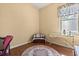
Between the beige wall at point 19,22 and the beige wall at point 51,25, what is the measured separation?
0.37 feet

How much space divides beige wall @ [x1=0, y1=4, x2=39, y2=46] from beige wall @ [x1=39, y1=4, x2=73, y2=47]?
0.11m

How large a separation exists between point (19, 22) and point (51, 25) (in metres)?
0.52

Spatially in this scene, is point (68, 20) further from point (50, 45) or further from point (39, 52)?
point (39, 52)

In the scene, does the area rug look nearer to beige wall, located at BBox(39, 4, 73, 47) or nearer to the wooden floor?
the wooden floor

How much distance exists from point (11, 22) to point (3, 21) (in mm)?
121

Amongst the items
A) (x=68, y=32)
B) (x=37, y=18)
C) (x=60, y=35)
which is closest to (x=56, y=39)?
(x=60, y=35)

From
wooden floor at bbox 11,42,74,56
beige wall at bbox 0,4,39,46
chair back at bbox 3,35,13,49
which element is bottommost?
wooden floor at bbox 11,42,74,56

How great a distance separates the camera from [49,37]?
200 centimetres

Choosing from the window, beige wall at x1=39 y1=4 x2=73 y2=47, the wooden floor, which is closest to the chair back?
the wooden floor

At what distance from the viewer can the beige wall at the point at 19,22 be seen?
5.90ft

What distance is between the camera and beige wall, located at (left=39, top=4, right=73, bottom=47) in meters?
1.91

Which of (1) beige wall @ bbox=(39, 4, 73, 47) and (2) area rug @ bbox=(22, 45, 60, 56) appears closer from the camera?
(2) area rug @ bbox=(22, 45, 60, 56)

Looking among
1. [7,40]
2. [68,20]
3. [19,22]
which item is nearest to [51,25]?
[68,20]

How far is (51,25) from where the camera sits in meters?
1.99
